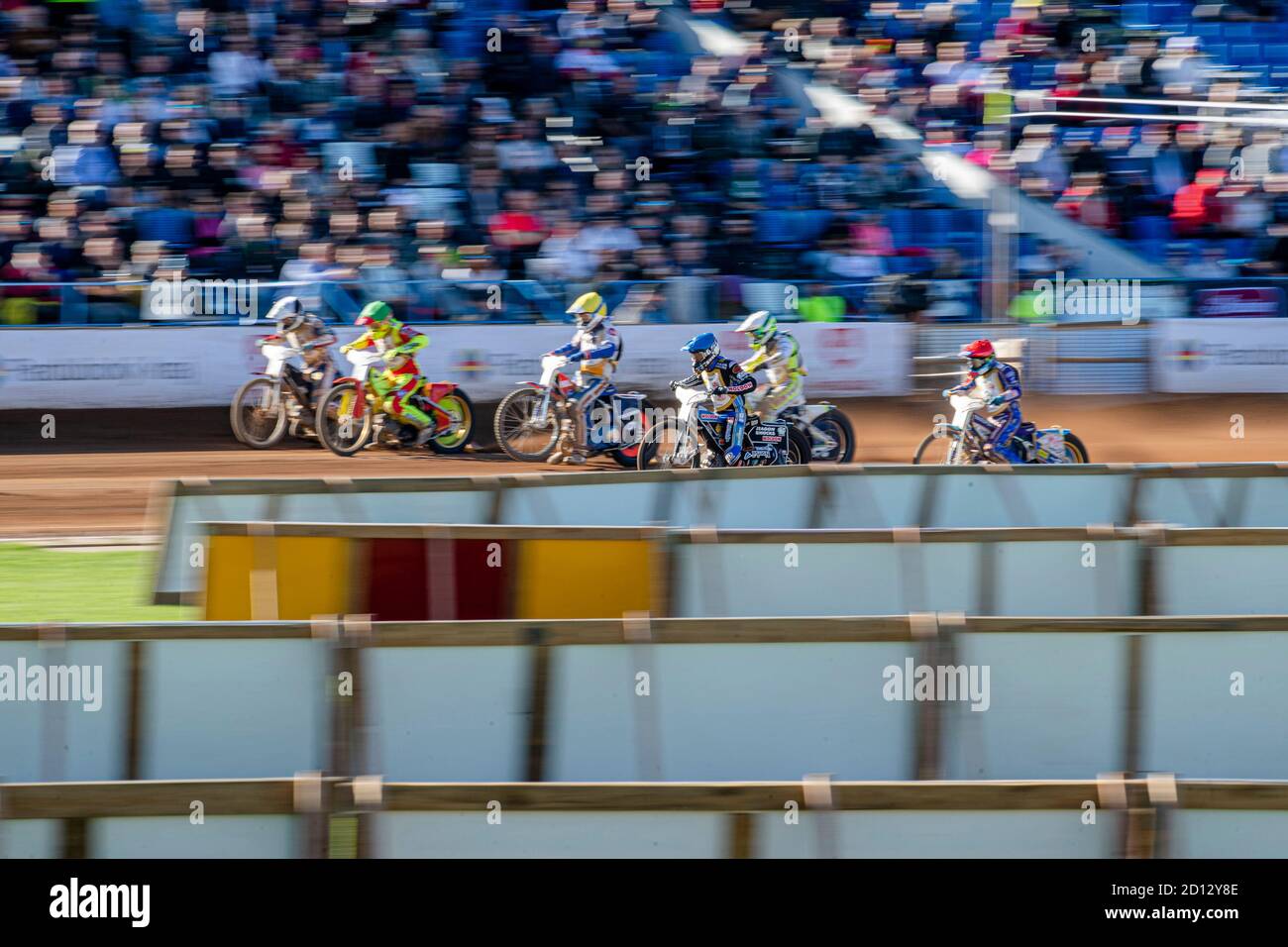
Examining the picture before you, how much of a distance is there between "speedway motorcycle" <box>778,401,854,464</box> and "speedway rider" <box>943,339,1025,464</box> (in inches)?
57.8

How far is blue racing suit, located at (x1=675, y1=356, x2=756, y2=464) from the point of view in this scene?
14.9 m

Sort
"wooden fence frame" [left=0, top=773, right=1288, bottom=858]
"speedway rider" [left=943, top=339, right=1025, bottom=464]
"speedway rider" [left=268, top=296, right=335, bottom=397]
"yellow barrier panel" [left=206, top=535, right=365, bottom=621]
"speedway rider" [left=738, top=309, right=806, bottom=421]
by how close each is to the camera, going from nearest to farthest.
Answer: "wooden fence frame" [left=0, top=773, right=1288, bottom=858] < "yellow barrier panel" [left=206, top=535, right=365, bottom=621] < "speedway rider" [left=943, top=339, right=1025, bottom=464] < "speedway rider" [left=738, top=309, right=806, bottom=421] < "speedway rider" [left=268, top=296, right=335, bottom=397]

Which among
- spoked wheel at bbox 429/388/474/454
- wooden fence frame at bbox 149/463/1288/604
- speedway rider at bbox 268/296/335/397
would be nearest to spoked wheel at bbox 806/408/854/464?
spoked wheel at bbox 429/388/474/454

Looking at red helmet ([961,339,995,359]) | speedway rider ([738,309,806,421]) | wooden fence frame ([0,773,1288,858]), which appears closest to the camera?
wooden fence frame ([0,773,1288,858])

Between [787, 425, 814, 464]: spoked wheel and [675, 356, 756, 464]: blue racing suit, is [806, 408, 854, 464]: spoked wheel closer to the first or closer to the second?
[787, 425, 814, 464]: spoked wheel

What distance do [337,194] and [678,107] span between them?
505cm

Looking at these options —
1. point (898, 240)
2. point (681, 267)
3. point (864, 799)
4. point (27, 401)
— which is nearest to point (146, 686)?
point (864, 799)

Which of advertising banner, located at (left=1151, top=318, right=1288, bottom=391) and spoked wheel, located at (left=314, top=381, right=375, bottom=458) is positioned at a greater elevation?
advertising banner, located at (left=1151, top=318, right=1288, bottom=391)

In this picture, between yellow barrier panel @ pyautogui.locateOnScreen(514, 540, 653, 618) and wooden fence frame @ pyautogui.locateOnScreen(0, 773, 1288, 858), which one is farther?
yellow barrier panel @ pyautogui.locateOnScreen(514, 540, 653, 618)

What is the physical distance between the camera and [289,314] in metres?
17.6

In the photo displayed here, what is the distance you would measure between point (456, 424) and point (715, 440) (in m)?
4.02

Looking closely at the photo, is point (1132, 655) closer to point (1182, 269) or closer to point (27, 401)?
point (27, 401)

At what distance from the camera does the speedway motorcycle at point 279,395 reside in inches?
695

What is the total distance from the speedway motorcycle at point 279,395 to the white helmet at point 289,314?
0.35ft
